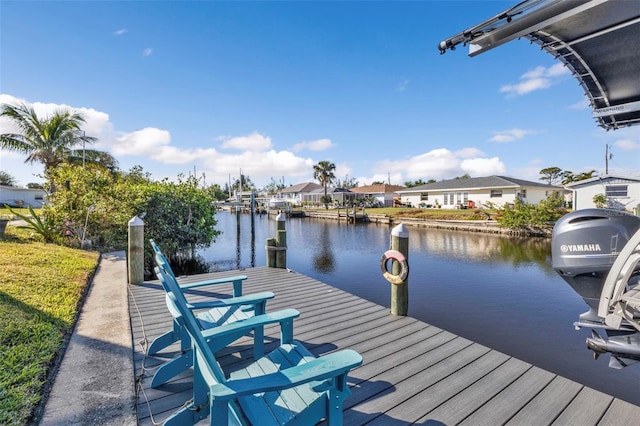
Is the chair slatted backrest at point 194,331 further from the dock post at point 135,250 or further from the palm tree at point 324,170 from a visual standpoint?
the palm tree at point 324,170

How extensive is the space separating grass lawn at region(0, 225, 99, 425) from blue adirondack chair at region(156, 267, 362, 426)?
1.20 metres

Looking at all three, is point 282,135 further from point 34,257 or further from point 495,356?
point 495,356

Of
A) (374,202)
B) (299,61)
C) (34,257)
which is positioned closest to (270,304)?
(34,257)

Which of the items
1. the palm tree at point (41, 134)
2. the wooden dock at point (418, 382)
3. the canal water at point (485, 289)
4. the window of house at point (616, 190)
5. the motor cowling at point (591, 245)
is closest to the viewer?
the wooden dock at point (418, 382)

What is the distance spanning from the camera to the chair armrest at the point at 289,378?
1.10m

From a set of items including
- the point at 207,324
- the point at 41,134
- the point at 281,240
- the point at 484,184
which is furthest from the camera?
the point at 484,184

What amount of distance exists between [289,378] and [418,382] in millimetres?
1507

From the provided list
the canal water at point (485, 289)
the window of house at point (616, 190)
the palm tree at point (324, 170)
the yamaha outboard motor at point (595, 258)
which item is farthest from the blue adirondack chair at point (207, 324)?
the palm tree at point (324, 170)

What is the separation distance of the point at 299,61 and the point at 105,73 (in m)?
10.8

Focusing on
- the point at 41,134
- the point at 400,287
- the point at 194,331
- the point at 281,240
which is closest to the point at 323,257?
the point at 281,240

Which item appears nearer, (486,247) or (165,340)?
(165,340)

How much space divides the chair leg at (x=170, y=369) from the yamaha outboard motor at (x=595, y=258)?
3035 mm

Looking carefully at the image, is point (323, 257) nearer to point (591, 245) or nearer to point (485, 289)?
point (485, 289)

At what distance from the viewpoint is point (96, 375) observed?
2.18 meters
